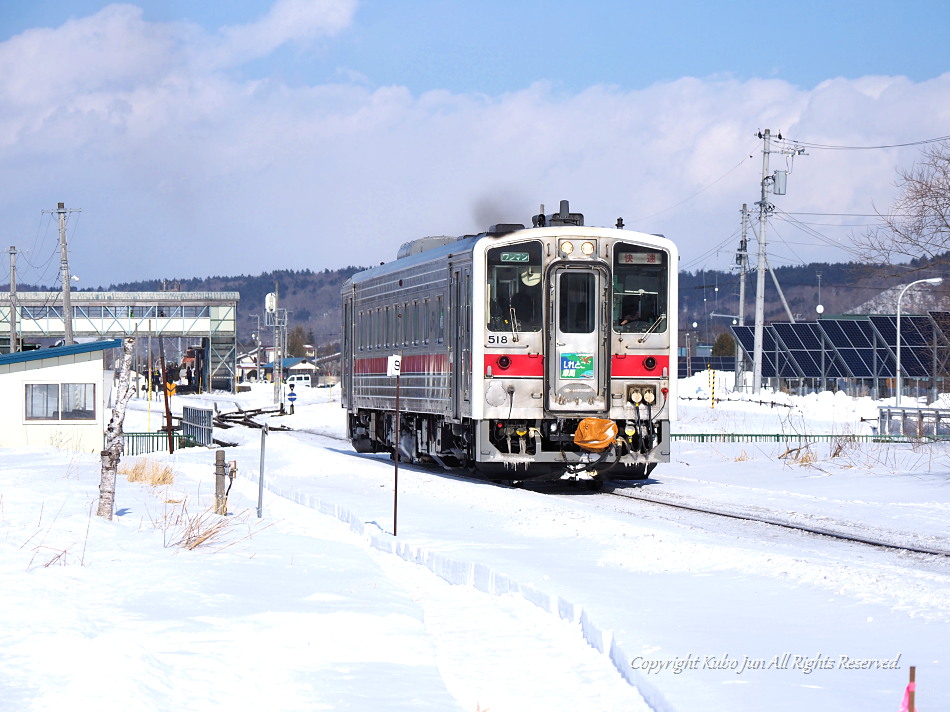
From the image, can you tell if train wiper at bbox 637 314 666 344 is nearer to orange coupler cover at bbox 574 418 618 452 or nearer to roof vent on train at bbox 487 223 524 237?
orange coupler cover at bbox 574 418 618 452

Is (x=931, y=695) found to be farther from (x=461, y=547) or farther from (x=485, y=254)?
(x=485, y=254)

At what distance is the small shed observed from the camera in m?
32.7

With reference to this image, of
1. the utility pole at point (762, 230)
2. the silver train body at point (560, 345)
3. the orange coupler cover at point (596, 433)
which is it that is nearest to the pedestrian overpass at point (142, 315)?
the utility pole at point (762, 230)

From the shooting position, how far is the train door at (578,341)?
1836 centimetres

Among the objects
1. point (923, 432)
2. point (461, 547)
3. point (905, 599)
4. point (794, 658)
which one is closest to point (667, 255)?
point (461, 547)

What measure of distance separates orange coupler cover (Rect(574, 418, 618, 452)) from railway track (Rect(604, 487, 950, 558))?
0.87 metres

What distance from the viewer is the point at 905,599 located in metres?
8.82

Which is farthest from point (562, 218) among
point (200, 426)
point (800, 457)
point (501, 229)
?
point (200, 426)

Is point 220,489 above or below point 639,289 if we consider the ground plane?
below

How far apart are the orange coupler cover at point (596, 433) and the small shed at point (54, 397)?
18852 mm

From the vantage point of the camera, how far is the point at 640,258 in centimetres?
1870

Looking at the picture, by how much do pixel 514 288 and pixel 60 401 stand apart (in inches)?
750

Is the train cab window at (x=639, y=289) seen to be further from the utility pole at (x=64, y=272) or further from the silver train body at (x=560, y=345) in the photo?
the utility pole at (x=64, y=272)

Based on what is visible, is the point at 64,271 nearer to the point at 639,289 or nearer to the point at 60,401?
the point at 60,401
